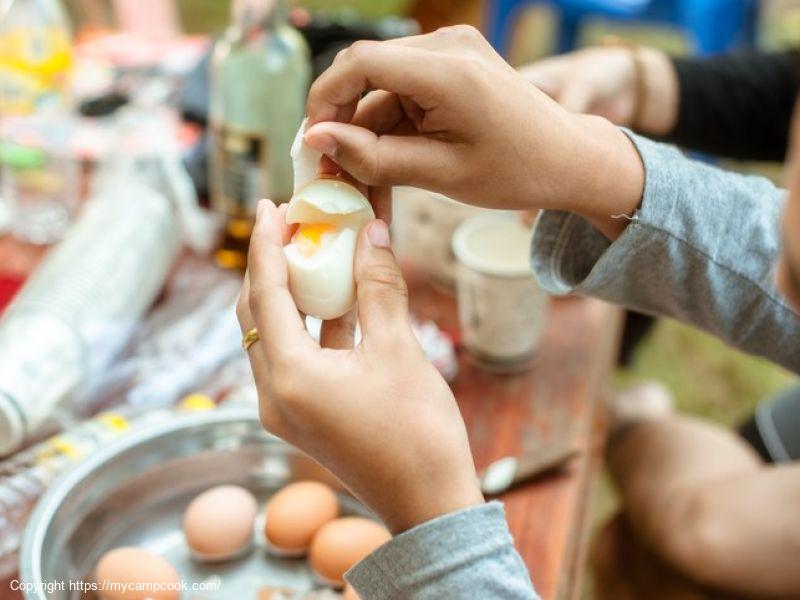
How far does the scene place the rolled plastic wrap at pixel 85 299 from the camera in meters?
0.76

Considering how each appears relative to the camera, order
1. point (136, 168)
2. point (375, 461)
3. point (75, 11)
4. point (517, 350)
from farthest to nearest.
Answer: point (75, 11) < point (136, 168) < point (517, 350) < point (375, 461)

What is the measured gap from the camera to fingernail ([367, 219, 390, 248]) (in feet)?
1.82

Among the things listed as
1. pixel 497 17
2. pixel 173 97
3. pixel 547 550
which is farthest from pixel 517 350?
pixel 497 17

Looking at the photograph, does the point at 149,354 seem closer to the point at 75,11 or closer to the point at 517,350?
the point at 517,350

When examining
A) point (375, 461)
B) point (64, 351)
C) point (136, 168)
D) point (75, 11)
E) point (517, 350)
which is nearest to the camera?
point (375, 461)

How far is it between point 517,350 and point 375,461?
0.46 metres

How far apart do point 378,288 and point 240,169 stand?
54cm

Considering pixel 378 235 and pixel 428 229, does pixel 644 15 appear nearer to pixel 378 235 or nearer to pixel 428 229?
pixel 428 229

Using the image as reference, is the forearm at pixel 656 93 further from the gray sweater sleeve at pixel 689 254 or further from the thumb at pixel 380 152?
the thumb at pixel 380 152

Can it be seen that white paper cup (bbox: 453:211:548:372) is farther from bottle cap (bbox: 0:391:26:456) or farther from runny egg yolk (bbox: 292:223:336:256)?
bottle cap (bbox: 0:391:26:456)

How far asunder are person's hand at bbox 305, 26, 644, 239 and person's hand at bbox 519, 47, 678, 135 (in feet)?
1.06

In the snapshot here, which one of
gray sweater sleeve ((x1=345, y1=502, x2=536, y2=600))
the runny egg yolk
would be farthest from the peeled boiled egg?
gray sweater sleeve ((x1=345, y1=502, x2=536, y2=600))

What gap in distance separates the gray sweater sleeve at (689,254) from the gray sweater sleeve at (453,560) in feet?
A: 0.76

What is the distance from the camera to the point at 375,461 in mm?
485
